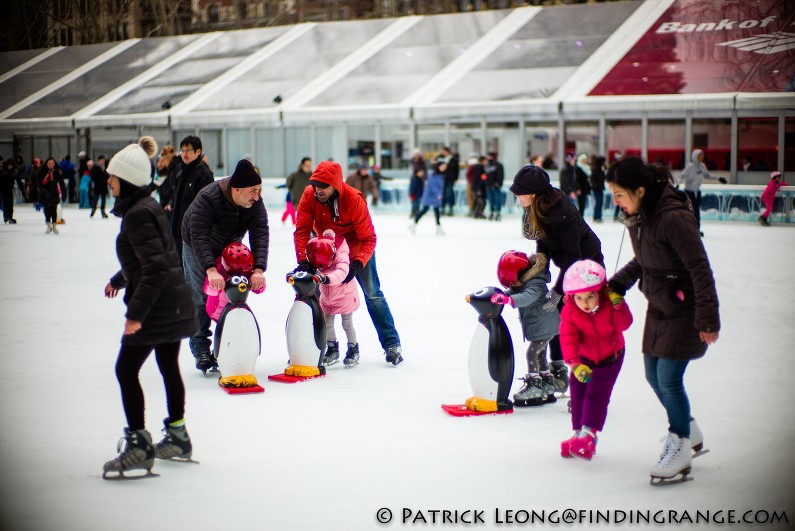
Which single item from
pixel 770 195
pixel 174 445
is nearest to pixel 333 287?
pixel 174 445

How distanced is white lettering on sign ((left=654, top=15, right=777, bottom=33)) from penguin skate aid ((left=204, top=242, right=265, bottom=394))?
17514 millimetres

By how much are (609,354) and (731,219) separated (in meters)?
16.4

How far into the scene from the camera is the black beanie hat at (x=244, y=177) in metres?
5.61

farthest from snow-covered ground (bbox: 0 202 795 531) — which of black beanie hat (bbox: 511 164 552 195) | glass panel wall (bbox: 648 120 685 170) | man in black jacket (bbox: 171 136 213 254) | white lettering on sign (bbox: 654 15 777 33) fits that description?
white lettering on sign (bbox: 654 15 777 33)

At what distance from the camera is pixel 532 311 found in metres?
5.25

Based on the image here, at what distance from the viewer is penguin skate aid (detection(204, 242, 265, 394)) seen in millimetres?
5480

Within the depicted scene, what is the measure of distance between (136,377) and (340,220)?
239cm

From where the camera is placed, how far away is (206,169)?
7133mm

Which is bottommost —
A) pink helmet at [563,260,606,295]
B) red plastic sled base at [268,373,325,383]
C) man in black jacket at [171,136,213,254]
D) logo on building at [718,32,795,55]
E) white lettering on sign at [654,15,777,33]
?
red plastic sled base at [268,373,325,383]

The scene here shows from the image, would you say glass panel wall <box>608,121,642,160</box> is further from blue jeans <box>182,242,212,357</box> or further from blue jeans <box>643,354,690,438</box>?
blue jeans <box>643,354,690,438</box>

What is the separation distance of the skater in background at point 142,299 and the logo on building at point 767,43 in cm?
1790

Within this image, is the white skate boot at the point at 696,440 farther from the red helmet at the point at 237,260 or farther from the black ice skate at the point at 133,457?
the red helmet at the point at 237,260

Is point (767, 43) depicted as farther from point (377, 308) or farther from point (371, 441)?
point (371, 441)

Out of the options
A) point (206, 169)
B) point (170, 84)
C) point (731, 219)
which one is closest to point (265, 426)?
point (206, 169)
